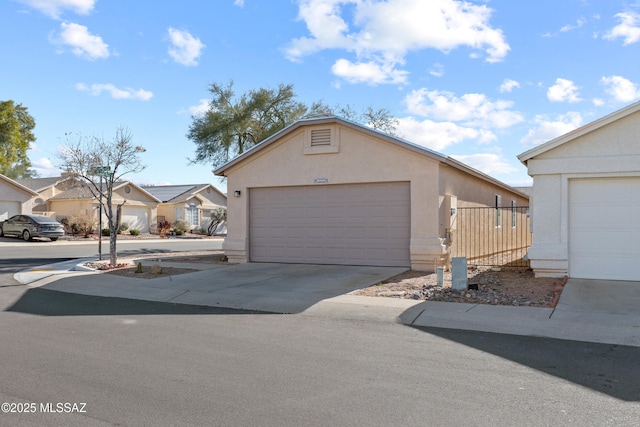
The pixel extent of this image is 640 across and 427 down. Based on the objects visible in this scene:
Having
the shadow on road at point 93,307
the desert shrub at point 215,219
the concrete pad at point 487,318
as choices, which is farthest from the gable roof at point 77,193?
the concrete pad at point 487,318

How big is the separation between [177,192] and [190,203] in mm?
3095

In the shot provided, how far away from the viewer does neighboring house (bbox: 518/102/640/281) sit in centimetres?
1154

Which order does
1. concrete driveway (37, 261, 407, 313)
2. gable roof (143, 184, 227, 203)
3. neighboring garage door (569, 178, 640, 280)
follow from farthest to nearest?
gable roof (143, 184, 227, 203)
neighboring garage door (569, 178, 640, 280)
concrete driveway (37, 261, 407, 313)

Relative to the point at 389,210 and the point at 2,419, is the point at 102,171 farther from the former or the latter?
the point at 2,419

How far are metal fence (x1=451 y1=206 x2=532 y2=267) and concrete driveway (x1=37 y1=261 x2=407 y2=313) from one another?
3437 mm

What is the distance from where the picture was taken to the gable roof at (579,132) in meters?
11.4

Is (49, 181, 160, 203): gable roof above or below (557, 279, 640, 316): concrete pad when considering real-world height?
above

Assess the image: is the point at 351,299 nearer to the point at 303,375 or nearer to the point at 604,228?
the point at 303,375

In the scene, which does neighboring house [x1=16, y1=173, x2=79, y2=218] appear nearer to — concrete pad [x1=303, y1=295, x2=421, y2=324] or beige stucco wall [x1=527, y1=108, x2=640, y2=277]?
concrete pad [x1=303, y1=295, x2=421, y2=324]

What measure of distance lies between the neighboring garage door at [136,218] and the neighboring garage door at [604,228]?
35.4 m

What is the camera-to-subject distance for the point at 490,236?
20500 millimetres

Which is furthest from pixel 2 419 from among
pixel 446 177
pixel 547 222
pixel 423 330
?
pixel 446 177

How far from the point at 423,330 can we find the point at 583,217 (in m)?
6.18

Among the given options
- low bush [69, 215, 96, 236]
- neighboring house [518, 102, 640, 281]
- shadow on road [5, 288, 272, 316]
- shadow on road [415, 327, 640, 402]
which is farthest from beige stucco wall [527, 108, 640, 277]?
low bush [69, 215, 96, 236]
